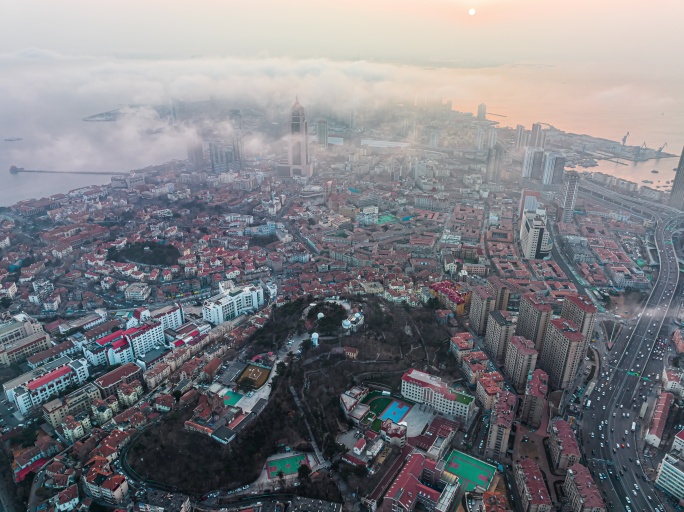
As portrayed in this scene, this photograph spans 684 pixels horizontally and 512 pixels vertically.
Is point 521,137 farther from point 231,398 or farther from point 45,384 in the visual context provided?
point 45,384

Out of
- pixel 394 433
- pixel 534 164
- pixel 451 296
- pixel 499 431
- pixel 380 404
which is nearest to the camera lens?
pixel 499 431

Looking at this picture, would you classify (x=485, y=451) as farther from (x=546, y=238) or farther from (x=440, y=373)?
(x=546, y=238)

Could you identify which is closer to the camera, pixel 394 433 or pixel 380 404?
pixel 394 433

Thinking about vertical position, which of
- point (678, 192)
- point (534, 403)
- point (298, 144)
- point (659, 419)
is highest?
point (298, 144)

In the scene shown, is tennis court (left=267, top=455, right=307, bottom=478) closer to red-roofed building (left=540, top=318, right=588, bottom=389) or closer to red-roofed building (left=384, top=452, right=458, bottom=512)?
red-roofed building (left=384, top=452, right=458, bottom=512)

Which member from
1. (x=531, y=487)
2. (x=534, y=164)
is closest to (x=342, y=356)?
(x=531, y=487)

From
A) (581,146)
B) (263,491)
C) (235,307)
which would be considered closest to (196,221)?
(235,307)

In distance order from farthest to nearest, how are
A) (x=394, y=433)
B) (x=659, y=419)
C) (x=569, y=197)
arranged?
(x=569, y=197), (x=659, y=419), (x=394, y=433)

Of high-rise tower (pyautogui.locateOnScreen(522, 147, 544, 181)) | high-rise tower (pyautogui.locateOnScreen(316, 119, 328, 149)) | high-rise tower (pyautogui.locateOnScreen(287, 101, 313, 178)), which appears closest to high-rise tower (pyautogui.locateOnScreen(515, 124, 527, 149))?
high-rise tower (pyautogui.locateOnScreen(522, 147, 544, 181))
